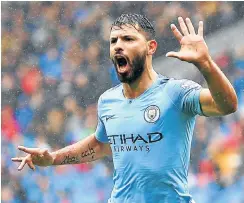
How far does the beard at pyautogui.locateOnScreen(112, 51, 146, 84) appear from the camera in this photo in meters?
3.86

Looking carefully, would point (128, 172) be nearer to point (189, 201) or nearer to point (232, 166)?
point (189, 201)

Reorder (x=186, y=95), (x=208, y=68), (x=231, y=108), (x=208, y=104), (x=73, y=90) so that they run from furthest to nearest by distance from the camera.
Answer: (x=73, y=90), (x=186, y=95), (x=208, y=104), (x=231, y=108), (x=208, y=68)

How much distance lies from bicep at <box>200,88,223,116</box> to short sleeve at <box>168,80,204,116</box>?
1.4 inches

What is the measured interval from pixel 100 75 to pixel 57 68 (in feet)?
1.68

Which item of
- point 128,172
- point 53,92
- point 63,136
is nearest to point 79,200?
point 63,136

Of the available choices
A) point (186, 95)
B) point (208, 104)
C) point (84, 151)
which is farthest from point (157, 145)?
point (84, 151)

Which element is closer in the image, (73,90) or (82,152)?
(82,152)

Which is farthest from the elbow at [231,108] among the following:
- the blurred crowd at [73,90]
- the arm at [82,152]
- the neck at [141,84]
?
the blurred crowd at [73,90]

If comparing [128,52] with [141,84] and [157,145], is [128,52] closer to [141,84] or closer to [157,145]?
[141,84]

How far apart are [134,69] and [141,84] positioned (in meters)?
0.10

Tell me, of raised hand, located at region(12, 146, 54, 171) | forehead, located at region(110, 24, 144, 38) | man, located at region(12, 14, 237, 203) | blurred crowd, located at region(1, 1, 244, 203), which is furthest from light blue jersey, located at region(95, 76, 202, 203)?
blurred crowd, located at region(1, 1, 244, 203)

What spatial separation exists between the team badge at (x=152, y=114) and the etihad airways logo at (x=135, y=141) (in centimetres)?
8

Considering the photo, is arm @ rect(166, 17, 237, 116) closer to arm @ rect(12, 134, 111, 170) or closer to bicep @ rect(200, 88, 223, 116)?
bicep @ rect(200, 88, 223, 116)

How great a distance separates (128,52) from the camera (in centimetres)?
384
